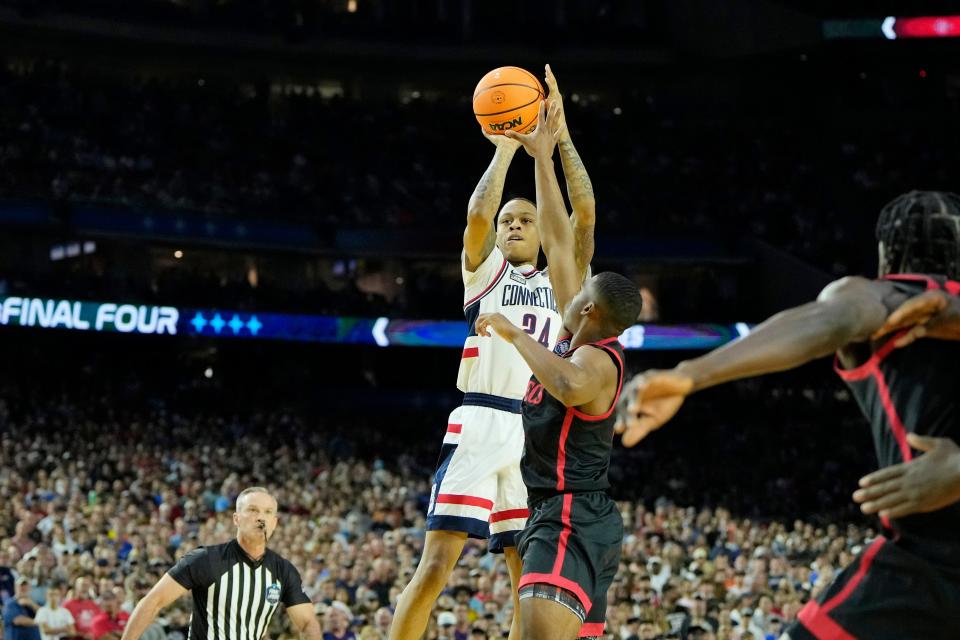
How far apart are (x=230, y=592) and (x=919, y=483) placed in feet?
16.0

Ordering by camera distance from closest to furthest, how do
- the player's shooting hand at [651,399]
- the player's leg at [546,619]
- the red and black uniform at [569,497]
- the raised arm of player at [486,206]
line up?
the player's shooting hand at [651,399], the player's leg at [546,619], the red and black uniform at [569,497], the raised arm of player at [486,206]

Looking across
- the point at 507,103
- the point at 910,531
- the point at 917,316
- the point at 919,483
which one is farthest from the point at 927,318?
the point at 507,103

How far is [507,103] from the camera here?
683cm

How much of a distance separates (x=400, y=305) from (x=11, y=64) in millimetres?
12227

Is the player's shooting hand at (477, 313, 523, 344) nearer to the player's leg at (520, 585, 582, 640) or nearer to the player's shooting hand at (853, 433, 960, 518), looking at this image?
the player's leg at (520, 585, 582, 640)

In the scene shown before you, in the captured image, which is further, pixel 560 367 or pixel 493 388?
pixel 493 388

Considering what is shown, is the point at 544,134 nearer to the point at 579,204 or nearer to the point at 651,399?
the point at 579,204

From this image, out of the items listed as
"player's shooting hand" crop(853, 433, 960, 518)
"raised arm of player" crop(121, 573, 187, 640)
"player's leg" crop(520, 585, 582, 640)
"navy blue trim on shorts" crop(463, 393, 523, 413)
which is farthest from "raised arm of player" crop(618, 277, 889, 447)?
"raised arm of player" crop(121, 573, 187, 640)

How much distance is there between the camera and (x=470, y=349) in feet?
22.5

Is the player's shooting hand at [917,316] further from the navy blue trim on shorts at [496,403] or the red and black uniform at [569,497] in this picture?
the navy blue trim on shorts at [496,403]

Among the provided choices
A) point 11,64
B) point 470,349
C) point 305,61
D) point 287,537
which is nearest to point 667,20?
point 305,61

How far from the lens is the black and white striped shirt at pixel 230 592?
7250mm

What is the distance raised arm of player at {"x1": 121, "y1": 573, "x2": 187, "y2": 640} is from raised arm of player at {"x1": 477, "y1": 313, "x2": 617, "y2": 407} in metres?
2.84

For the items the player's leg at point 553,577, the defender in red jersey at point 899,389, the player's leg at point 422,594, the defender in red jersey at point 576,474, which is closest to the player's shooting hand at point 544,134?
the defender in red jersey at point 576,474
